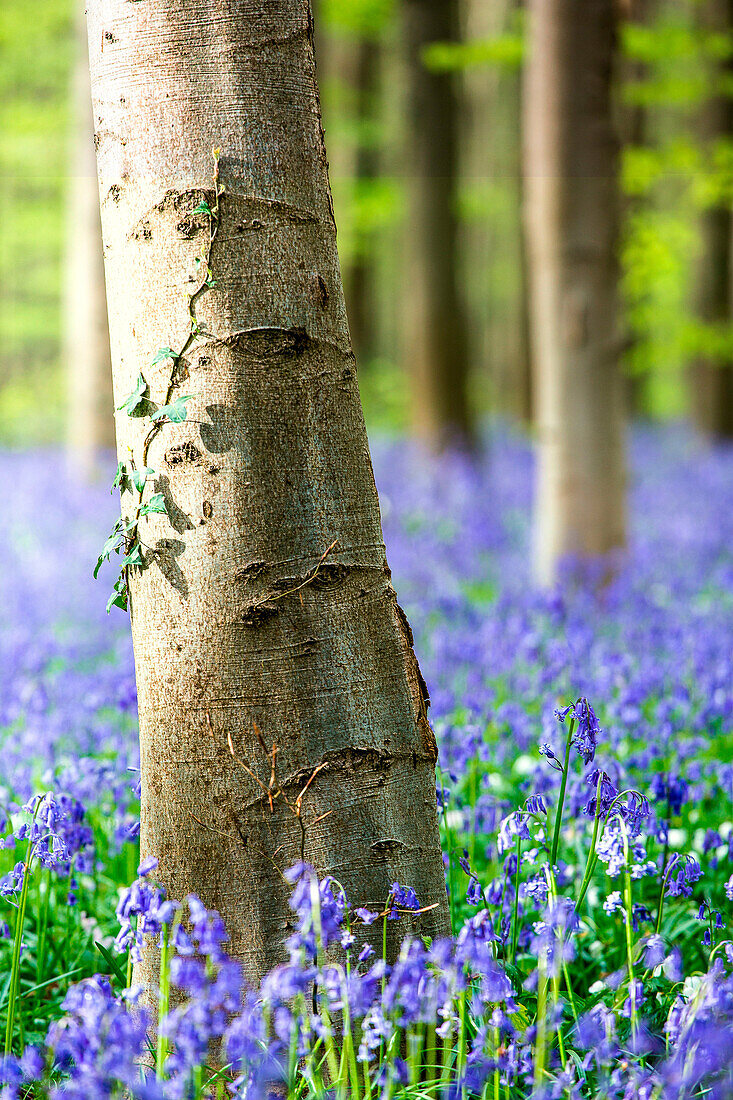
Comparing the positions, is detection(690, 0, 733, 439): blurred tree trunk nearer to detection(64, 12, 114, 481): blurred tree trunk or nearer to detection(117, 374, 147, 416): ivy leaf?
detection(64, 12, 114, 481): blurred tree trunk

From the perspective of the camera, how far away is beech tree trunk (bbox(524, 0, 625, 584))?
5.50 metres

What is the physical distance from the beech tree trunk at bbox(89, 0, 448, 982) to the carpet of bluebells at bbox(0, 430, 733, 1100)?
0.12 m

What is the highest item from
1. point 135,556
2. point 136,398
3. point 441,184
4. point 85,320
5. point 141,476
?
point 441,184

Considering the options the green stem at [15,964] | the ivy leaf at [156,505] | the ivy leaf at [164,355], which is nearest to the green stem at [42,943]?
the green stem at [15,964]

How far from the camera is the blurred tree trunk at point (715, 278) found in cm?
1241

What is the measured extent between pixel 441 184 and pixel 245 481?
9233mm

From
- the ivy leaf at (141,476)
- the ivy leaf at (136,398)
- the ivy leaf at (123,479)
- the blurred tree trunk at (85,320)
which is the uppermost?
the blurred tree trunk at (85,320)

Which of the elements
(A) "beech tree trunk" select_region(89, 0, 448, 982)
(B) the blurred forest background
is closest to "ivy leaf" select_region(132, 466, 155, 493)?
(A) "beech tree trunk" select_region(89, 0, 448, 982)

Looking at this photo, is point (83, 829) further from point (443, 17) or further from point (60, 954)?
point (443, 17)

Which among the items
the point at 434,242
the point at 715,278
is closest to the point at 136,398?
the point at 434,242

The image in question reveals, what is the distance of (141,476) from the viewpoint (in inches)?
70.9

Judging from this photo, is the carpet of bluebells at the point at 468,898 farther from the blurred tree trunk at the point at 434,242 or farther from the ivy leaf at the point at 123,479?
the blurred tree trunk at the point at 434,242

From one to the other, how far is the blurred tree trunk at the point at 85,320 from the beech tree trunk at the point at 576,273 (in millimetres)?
4980

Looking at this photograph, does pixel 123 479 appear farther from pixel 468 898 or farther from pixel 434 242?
pixel 434 242
